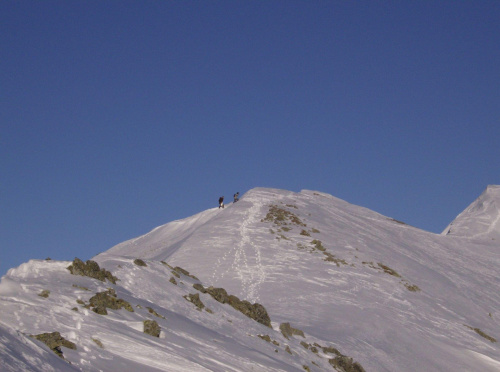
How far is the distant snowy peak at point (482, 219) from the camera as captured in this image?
67.2 meters

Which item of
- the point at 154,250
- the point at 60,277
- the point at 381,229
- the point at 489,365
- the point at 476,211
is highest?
the point at 476,211

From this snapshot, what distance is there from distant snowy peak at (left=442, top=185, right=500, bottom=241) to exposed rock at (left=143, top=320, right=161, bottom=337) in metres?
55.9

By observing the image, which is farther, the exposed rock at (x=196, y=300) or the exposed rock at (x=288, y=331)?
the exposed rock at (x=288, y=331)

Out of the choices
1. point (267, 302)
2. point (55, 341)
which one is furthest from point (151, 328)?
point (267, 302)

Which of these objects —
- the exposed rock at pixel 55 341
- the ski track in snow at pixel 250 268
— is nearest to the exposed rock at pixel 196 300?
the ski track in snow at pixel 250 268

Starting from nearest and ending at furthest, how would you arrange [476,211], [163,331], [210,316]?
1. [163,331]
2. [210,316]
3. [476,211]

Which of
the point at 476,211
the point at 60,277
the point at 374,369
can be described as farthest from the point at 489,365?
the point at 476,211

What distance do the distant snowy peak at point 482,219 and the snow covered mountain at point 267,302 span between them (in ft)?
57.5

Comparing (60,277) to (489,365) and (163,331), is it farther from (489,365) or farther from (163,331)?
(489,365)

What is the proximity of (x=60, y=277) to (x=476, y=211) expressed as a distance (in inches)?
2903

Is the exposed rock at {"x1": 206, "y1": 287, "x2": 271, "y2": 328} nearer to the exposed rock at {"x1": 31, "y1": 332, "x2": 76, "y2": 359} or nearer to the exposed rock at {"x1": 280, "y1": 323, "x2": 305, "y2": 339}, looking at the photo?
the exposed rock at {"x1": 280, "y1": 323, "x2": 305, "y2": 339}

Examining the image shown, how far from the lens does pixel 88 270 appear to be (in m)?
Answer: 15.7

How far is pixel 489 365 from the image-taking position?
75.3 ft

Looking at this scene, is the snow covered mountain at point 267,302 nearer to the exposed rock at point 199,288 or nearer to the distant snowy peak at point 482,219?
the exposed rock at point 199,288
